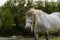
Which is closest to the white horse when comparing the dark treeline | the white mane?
the white mane

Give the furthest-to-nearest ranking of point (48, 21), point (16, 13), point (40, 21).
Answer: point (16, 13)
point (48, 21)
point (40, 21)

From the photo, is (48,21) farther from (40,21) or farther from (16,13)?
(16,13)

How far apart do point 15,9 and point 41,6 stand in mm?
1354

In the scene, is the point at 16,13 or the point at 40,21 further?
the point at 16,13

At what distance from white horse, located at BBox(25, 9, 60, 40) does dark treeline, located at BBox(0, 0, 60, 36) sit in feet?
12.6

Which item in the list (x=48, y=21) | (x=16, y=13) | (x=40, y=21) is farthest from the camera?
(x=16, y=13)

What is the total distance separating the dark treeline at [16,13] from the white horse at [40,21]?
385cm

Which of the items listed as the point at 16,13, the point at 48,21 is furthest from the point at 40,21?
the point at 16,13

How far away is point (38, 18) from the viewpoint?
15.4 ft

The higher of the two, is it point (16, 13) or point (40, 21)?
point (40, 21)

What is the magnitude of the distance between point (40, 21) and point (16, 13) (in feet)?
16.7

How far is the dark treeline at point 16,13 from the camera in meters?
9.20

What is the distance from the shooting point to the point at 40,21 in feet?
15.7

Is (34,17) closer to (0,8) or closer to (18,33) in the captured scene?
(18,33)
